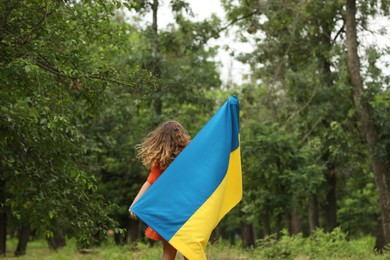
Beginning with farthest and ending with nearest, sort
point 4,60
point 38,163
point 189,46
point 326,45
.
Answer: point 326,45, point 189,46, point 38,163, point 4,60

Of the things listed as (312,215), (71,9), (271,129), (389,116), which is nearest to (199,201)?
(71,9)

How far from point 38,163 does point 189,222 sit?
5.62 metres

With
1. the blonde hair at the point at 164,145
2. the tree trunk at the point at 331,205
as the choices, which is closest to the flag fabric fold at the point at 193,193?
the blonde hair at the point at 164,145

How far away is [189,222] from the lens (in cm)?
586

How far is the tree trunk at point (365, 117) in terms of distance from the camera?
17.7 meters

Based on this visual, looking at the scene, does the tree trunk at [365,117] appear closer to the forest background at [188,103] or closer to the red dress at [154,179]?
the forest background at [188,103]

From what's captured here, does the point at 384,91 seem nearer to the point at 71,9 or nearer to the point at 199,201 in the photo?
→ the point at 71,9

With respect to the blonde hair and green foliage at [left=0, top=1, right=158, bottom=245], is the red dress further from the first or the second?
green foliage at [left=0, top=1, right=158, bottom=245]

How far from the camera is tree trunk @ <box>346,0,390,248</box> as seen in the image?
58.1 ft

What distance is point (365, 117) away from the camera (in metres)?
18.5

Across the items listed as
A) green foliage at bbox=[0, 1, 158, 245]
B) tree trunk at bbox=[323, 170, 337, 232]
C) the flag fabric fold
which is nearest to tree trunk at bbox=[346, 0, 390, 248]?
tree trunk at bbox=[323, 170, 337, 232]

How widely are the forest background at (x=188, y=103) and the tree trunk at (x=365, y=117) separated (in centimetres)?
4

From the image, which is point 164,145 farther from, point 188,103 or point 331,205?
point 331,205

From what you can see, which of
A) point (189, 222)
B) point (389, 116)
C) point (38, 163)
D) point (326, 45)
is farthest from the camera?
point (326, 45)
